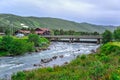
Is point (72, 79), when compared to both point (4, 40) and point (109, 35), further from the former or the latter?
point (109, 35)

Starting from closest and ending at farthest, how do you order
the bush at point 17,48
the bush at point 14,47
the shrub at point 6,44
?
the bush at point 17,48 → the bush at point 14,47 → the shrub at point 6,44

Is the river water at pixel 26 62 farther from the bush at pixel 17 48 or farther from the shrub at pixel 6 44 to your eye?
the shrub at pixel 6 44

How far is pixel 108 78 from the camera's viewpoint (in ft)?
111

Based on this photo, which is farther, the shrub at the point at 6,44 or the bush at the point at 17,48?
the shrub at the point at 6,44

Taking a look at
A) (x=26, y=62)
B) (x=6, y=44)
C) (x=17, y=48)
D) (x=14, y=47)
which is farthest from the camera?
(x=6, y=44)

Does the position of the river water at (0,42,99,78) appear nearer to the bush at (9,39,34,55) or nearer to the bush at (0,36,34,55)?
the bush at (9,39,34,55)

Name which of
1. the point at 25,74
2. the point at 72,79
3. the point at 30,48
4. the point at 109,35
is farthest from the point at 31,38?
the point at 72,79

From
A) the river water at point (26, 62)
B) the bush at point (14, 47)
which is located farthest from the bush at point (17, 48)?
the river water at point (26, 62)

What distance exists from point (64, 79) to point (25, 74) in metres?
11.1

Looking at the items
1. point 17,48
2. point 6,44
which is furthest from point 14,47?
point 6,44

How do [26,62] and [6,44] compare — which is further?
[6,44]

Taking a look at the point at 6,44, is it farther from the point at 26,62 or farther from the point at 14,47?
the point at 26,62

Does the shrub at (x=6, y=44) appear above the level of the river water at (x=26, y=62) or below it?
above

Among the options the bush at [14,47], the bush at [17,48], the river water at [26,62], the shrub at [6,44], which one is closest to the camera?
the river water at [26,62]
